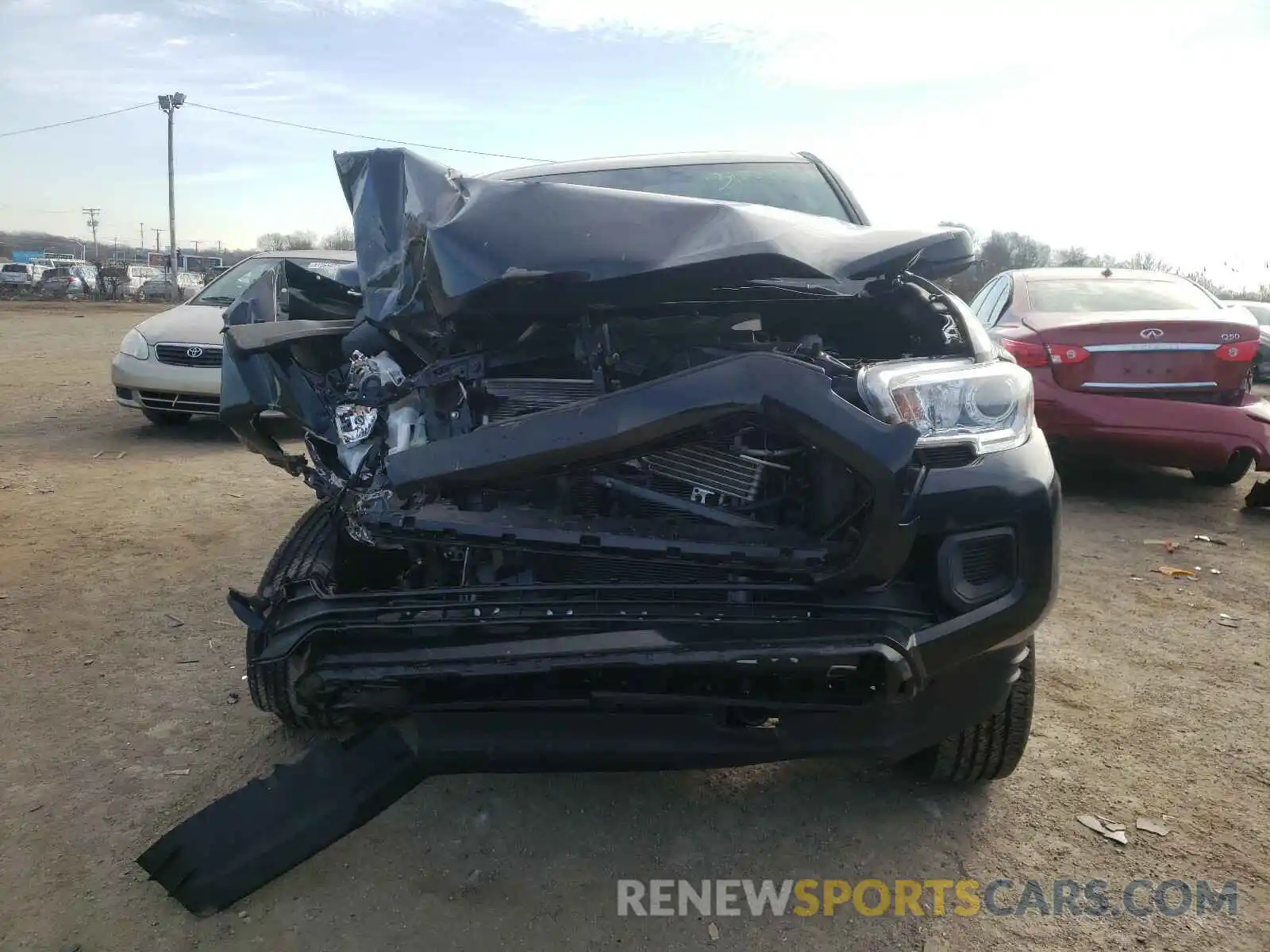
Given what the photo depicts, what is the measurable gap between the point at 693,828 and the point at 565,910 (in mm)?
454

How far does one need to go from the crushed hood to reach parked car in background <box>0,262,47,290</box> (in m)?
38.1

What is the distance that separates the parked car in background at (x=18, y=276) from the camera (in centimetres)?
3353

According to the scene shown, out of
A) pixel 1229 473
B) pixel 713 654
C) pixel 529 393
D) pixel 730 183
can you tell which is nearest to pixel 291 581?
pixel 529 393

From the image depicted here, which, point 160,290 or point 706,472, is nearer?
point 706,472

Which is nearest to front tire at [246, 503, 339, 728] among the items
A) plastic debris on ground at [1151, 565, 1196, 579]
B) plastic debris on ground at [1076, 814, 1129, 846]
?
plastic debris on ground at [1076, 814, 1129, 846]

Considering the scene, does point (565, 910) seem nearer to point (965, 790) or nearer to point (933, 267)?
point (965, 790)

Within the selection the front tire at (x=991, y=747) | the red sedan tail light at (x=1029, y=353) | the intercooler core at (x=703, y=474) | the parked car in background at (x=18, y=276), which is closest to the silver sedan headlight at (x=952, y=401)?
the intercooler core at (x=703, y=474)

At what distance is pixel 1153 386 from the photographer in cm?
534

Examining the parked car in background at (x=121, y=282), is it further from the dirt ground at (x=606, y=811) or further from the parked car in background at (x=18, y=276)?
the dirt ground at (x=606, y=811)

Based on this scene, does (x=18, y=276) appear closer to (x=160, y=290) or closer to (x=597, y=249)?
(x=160, y=290)

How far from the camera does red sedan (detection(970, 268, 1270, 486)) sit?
529 cm

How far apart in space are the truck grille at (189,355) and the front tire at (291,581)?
5.43 meters

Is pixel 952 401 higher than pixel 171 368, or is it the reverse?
pixel 952 401

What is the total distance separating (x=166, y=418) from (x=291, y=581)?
677 centimetres
